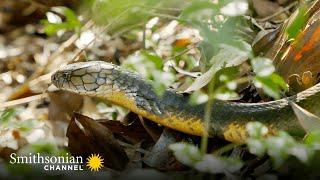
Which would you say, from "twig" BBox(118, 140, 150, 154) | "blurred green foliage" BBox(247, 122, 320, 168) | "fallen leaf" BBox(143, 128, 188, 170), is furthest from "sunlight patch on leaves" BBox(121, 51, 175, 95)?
"twig" BBox(118, 140, 150, 154)

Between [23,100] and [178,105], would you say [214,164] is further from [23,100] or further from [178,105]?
[23,100]

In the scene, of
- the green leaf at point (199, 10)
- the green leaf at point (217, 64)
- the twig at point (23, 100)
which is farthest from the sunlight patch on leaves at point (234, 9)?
the twig at point (23, 100)

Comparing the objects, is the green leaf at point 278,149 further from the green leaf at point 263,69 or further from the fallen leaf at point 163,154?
the fallen leaf at point 163,154

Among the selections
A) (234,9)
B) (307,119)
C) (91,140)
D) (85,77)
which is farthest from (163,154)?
(234,9)

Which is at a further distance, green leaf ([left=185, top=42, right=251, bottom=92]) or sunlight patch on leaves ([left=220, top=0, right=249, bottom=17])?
green leaf ([left=185, top=42, right=251, bottom=92])

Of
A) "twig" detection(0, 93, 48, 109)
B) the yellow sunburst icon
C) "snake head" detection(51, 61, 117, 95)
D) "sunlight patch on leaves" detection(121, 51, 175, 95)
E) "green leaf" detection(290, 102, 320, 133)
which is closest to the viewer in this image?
"sunlight patch on leaves" detection(121, 51, 175, 95)

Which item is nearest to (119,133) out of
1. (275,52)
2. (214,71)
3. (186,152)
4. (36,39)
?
(214,71)

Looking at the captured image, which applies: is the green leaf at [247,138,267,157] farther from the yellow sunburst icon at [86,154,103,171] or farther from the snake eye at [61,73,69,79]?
the snake eye at [61,73,69,79]
